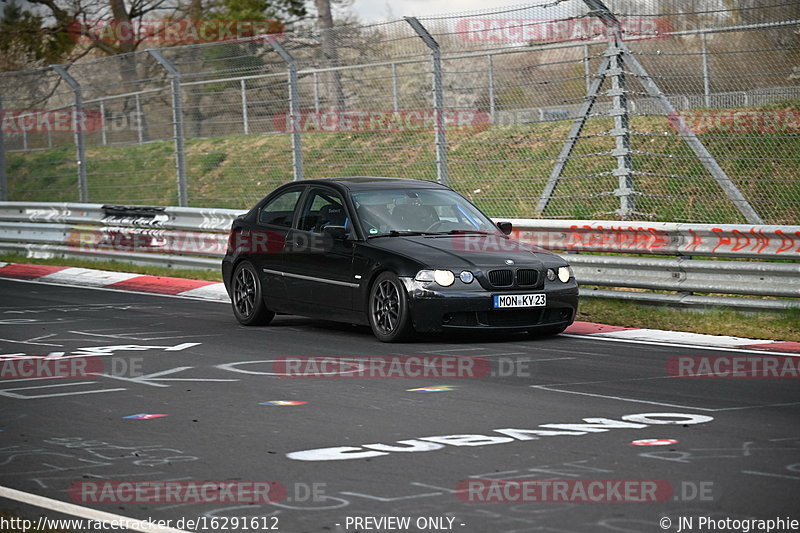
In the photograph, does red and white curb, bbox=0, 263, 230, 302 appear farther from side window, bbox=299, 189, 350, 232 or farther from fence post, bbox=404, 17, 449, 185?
side window, bbox=299, 189, 350, 232

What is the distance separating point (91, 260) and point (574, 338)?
10.8m

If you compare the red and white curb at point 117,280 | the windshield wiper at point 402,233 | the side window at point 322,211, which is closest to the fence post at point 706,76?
the windshield wiper at point 402,233

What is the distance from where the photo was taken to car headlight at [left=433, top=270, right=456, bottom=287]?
10.9m

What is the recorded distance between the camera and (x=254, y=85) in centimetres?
2070

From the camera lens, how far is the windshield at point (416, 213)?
1191cm

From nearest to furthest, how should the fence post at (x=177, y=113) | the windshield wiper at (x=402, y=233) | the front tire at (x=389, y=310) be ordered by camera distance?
1. the front tire at (x=389, y=310)
2. the windshield wiper at (x=402, y=233)
3. the fence post at (x=177, y=113)

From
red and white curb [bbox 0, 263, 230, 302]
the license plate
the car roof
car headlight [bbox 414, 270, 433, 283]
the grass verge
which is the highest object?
the car roof

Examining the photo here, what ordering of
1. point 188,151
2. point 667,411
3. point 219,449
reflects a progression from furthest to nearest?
point 188,151
point 667,411
point 219,449

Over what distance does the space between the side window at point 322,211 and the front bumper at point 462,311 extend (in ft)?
4.97

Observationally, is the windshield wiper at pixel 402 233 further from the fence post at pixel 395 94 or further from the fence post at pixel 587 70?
the fence post at pixel 395 94

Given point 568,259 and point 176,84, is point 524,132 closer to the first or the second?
point 176,84

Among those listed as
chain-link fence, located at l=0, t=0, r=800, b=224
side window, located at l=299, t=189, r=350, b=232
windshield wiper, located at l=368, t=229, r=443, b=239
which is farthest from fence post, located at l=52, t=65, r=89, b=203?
windshield wiper, located at l=368, t=229, r=443, b=239

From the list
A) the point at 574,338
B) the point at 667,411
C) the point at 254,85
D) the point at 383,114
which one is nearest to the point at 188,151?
the point at 254,85

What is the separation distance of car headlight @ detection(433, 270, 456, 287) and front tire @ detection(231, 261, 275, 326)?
2.53m
